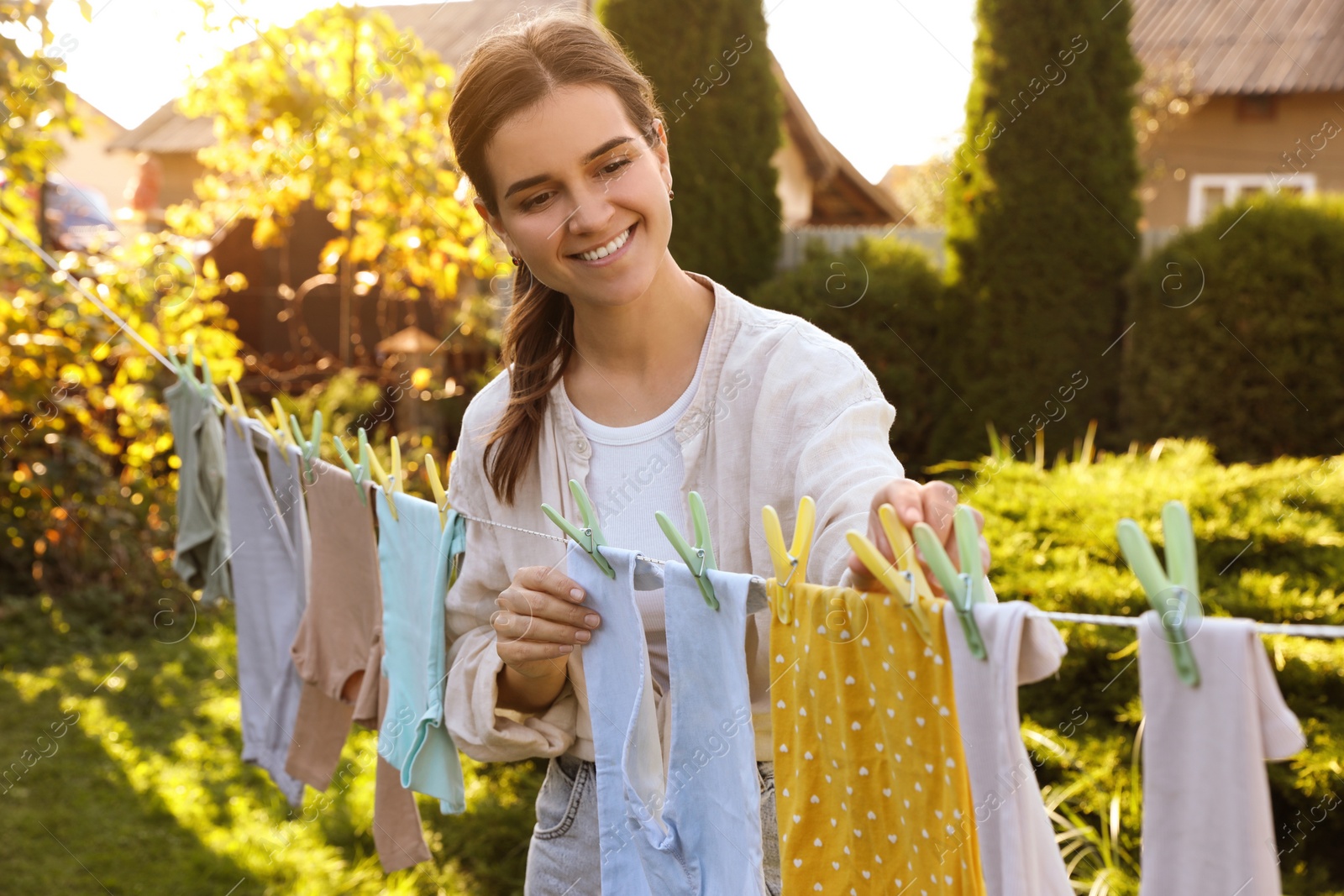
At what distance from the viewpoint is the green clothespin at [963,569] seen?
879 mm

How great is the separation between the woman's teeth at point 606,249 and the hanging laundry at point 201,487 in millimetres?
1708

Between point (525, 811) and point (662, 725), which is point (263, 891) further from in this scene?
point (662, 725)

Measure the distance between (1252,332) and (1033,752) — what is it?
464 centimetres

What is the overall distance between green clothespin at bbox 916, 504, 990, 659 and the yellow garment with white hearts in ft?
0.12

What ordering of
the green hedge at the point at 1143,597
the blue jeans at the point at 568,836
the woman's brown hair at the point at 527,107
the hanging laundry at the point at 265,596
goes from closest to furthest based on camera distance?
the woman's brown hair at the point at 527,107 → the blue jeans at the point at 568,836 → the hanging laundry at the point at 265,596 → the green hedge at the point at 1143,597

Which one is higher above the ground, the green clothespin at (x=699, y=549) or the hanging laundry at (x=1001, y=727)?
the green clothespin at (x=699, y=549)

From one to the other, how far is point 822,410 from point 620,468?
33cm

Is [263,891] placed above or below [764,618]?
below

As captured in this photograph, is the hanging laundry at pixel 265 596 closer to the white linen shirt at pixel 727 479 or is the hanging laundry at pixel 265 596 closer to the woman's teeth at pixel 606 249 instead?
the white linen shirt at pixel 727 479

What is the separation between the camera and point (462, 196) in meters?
5.99

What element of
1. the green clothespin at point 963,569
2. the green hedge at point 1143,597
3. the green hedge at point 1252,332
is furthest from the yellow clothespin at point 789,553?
the green hedge at point 1252,332

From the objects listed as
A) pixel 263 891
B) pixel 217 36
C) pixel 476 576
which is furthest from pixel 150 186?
pixel 476 576

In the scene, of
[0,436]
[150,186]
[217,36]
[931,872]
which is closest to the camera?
[931,872]

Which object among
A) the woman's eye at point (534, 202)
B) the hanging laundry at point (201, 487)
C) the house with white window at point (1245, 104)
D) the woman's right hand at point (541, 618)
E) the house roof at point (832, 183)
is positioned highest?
the house with white window at point (1245, 104)
